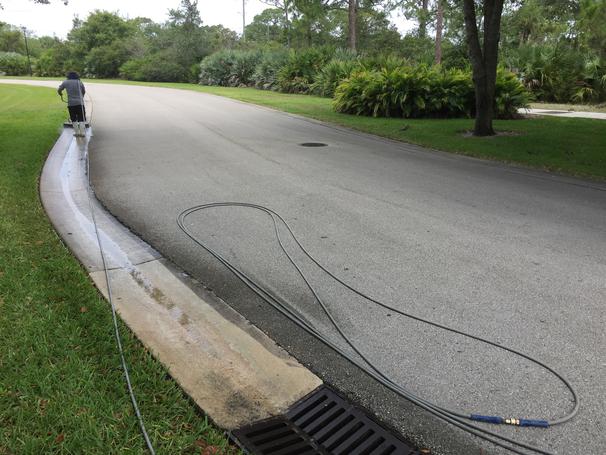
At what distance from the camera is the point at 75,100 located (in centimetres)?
1199

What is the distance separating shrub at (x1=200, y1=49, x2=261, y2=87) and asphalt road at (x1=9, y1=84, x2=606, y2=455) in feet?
85.1

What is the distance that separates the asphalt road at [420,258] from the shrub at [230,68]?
2593 centimetres

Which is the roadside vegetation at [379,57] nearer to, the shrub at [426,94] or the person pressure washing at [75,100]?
the shrub at [426,94]

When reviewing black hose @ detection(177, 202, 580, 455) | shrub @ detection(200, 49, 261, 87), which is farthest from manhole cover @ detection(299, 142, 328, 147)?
shrub @ detection(200, 49, 261, 87)

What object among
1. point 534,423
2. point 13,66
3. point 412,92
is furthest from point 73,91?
point 13,66

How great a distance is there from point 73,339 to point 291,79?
25959 millimetres

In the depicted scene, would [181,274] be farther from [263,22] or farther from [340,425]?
[263,22]

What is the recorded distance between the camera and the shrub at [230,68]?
113 feet

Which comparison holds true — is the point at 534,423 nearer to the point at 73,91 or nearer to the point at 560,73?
the point at 73,91

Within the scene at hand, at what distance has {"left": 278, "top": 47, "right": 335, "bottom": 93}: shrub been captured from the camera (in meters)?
26.4

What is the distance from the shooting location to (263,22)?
75188 mm

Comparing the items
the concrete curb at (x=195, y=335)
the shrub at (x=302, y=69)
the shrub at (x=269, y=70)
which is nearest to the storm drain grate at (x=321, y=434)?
the concrete curb at (x=195, y=335)

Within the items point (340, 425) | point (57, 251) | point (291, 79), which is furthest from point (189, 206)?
point (291, 79)

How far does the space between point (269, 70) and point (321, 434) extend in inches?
1184
